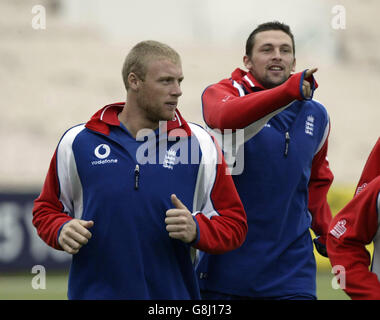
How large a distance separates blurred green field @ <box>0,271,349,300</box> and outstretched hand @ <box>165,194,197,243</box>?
22.2ft

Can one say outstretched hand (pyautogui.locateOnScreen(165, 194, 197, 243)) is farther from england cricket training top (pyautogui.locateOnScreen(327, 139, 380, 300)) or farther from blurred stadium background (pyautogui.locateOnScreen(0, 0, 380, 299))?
blurred stadium background (pyautogui.locateOnScreen(0, 0, 380, 299))

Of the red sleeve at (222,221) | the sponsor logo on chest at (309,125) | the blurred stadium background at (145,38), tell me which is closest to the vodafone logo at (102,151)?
the red sleeve at (222,221)

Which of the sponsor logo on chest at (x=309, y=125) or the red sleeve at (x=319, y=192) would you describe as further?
the red sleeve at (x=319, y=192)

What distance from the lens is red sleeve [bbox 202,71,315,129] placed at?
4.14m

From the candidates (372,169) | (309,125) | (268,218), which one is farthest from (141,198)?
(309,125)

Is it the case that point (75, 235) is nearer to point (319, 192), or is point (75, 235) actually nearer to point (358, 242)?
point (358, 242)

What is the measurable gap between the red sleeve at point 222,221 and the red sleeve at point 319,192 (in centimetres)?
126

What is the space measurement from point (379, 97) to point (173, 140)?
28957 millimetres

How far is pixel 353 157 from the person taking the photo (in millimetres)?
29484

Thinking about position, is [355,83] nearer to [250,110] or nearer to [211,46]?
[211,46]

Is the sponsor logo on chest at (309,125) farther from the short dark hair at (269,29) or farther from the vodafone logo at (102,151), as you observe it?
the vodafone logo at (102,151)

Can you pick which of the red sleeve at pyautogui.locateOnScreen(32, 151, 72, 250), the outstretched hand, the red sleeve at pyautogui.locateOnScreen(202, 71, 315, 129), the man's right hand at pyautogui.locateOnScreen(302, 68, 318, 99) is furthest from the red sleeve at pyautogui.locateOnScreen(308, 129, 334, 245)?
the red sleeve at pyautogui.locateOnScreen(32, 151, 72, 250)

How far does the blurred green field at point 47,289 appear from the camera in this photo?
10742 mm

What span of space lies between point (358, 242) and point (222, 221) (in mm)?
672
